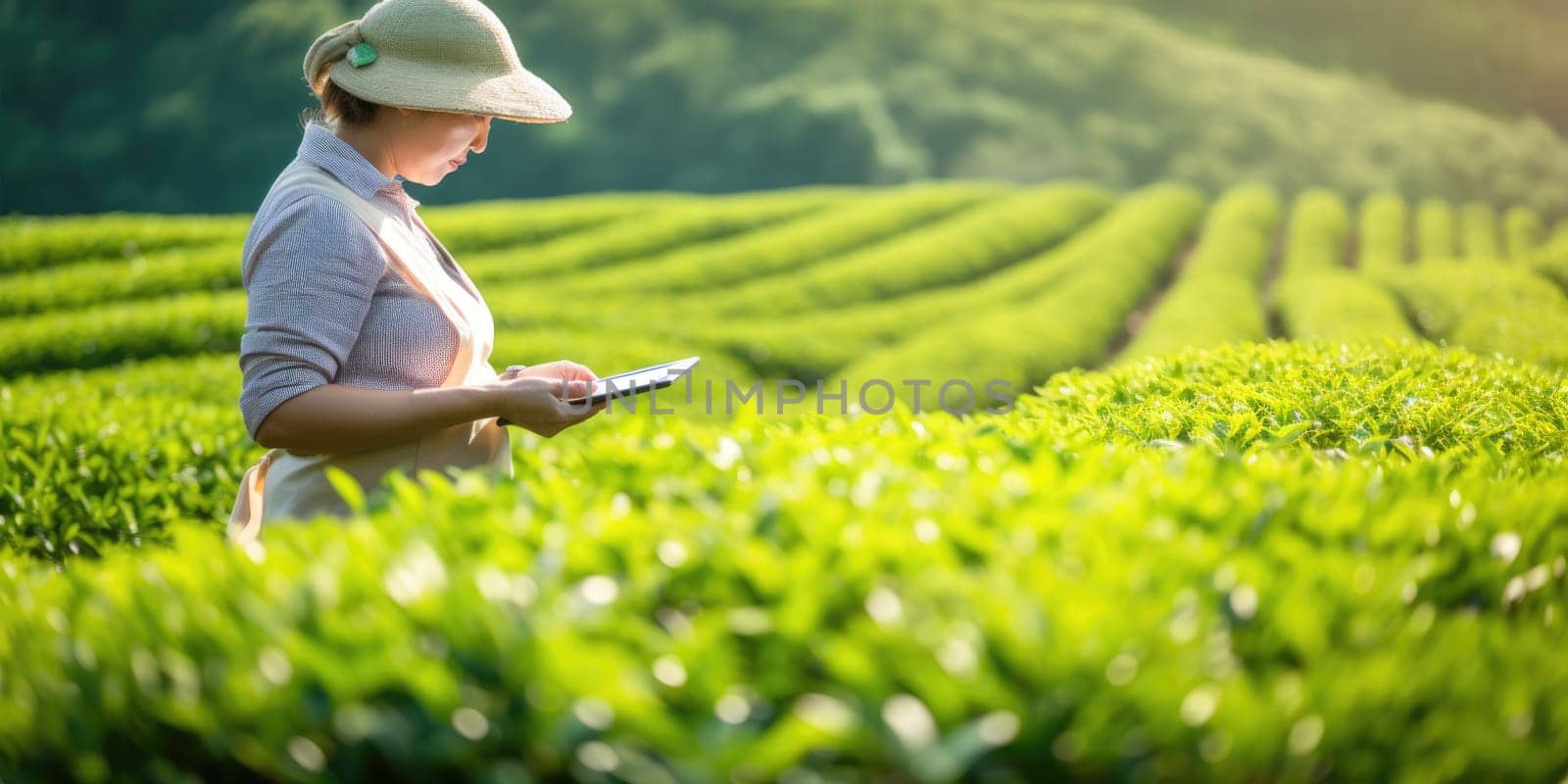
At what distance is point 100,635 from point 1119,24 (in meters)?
41.2

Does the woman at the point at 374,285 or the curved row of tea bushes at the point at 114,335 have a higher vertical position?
the woman at the point at 374,285

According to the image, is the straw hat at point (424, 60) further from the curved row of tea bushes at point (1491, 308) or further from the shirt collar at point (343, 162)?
the curved row of tea bushes at point (1491, 308)

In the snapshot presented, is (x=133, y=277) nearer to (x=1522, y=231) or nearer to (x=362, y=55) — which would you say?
(x=362, y=55)

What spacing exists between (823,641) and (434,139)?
5.13 ft

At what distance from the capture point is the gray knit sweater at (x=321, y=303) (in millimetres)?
2377

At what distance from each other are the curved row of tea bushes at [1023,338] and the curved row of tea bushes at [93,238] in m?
7.92

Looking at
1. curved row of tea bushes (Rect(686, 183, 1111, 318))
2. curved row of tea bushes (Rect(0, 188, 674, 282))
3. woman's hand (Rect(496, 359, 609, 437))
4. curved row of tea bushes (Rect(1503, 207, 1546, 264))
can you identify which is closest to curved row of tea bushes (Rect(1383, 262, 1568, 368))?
curved row of tea bushes (Rect(686, 183, 1111, 318))

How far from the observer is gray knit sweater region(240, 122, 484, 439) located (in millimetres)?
2377

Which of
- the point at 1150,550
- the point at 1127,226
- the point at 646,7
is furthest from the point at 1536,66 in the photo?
the point at 1150,550

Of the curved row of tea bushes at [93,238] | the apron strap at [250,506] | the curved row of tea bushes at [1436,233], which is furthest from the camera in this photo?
the curved row of tea bushes at [1436,233]

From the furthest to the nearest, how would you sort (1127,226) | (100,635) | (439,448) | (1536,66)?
1. (1536,66)
2. (1127,226)
3. (439,448)
4. (100,635)

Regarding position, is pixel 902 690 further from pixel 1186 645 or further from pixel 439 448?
pixel 439 448

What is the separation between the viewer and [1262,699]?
5.26 feet

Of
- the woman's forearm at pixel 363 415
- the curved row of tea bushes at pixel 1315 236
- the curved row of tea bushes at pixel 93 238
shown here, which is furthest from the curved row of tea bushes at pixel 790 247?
the woman's forearm at pixel 363 415
